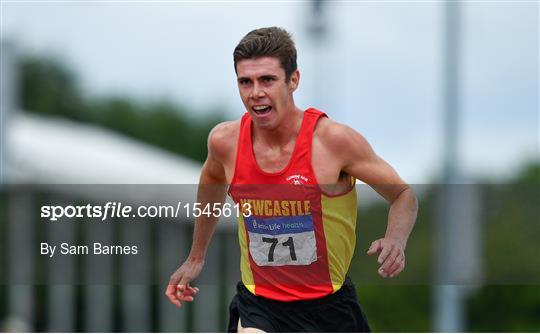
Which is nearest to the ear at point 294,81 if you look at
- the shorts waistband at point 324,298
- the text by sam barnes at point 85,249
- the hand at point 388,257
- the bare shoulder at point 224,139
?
the bare shoulder at point 224,139

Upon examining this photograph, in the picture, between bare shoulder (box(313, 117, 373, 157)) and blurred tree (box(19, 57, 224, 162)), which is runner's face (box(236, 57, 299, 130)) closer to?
bare shoulder (box(313, 117, 373, 157))

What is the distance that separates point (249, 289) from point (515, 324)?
56.9 ft

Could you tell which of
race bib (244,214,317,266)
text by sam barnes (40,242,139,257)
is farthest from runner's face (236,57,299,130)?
text by sam barnes (40,242,139,257)

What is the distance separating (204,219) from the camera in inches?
284

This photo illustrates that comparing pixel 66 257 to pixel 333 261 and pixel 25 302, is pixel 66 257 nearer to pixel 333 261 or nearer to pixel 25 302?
pixel 333 261

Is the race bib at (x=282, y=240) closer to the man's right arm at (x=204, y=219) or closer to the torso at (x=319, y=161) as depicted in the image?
the torso at (x=319, y=161)

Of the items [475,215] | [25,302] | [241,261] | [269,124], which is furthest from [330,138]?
[25,302]

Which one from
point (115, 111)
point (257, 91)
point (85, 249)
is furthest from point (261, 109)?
point (115, 111)

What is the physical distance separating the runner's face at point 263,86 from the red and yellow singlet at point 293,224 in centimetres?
24

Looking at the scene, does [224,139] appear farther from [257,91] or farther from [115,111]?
[115,111]

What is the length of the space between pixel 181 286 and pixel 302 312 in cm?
67

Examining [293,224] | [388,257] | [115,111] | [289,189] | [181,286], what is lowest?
[181,286]

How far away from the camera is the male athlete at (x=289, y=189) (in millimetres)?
6547

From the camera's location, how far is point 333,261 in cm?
691
